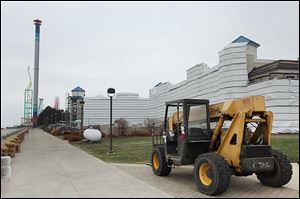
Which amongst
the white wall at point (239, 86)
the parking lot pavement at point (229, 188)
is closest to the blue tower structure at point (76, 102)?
the white wall at point (239, 86)

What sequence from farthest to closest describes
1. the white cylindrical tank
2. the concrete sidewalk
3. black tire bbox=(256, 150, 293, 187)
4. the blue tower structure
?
the blue tower structure < the white cylindrical tank < black tire bbox=(256, 150, 293, 187) < the concrete sidewalk

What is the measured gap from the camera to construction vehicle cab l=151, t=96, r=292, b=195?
859cm

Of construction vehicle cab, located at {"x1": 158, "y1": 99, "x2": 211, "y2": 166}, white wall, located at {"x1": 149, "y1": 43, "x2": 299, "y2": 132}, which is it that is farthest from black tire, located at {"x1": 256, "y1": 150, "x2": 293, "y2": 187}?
white wall, located at {"x1": 149, "y1": 43, "x2": 299, "y2": 132}

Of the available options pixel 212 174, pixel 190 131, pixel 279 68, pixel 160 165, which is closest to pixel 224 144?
pixel 212 174

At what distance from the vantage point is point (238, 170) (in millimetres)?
8758

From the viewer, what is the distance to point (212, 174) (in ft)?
27.8

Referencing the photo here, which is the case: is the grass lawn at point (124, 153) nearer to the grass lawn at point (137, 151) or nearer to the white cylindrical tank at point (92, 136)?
the grass lawn at point (137, 151)

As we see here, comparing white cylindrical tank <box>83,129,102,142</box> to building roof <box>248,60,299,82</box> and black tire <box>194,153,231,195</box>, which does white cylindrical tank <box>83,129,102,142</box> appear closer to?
building roof <box>248,60,299,82</box>

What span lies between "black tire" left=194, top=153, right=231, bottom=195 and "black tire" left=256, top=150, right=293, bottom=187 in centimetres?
Result: 164

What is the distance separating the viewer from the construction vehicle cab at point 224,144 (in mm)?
8594

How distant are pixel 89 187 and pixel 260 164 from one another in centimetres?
425

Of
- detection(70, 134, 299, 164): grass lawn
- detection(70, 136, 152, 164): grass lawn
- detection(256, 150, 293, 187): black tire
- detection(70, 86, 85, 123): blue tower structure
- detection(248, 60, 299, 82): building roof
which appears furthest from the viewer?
detection(70, 86, 85, 123): blue tower structure

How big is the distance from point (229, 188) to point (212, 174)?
1142 mm

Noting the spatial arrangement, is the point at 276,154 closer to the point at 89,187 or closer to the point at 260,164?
the point at 260,164
